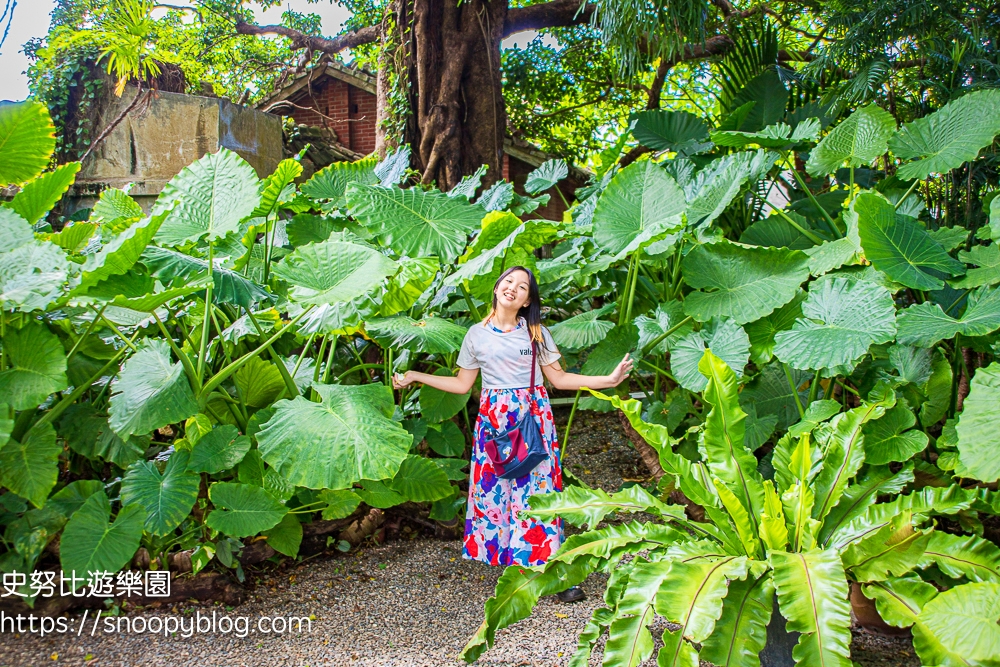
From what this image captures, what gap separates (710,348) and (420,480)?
95cm

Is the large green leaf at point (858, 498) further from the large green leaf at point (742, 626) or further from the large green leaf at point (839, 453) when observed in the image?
the large green leaf at point (742, 626)

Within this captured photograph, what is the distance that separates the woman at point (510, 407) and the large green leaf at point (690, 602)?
618 millimetres

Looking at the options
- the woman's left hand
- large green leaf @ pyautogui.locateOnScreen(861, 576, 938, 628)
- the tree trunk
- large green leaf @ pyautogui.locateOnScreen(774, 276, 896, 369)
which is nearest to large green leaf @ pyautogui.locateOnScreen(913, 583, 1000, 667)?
large green leaf @ pyautogui.locateOnScreen(861, 576, 938, 628)

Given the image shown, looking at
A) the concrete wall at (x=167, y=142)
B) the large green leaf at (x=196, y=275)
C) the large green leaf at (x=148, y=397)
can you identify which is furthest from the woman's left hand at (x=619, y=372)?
the concrete wall at (x=167, y=142)

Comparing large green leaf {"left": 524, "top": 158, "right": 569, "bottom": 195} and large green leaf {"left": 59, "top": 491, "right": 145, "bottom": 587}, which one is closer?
large green leaf {"left": 59, "top": 491, "right": 145, "bottom": 587}

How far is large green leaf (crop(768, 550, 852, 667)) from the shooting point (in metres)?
1.25

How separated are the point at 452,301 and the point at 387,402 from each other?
0.79 metres

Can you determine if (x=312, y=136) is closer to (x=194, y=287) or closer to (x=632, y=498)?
(x=194, y=287)

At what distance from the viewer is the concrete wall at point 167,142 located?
4.01 meters

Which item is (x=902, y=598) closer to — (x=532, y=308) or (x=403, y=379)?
(x=532, y=308)

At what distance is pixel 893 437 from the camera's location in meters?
1.81

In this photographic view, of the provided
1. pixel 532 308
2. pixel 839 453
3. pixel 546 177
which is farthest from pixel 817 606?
pixel 546 177

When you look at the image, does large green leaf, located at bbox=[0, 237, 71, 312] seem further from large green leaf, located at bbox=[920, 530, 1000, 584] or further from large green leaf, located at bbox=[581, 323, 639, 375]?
large green leaf, located at bbox=[920, 530, 1000, 584]

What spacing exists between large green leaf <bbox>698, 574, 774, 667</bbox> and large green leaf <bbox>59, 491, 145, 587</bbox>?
56.1 inches
